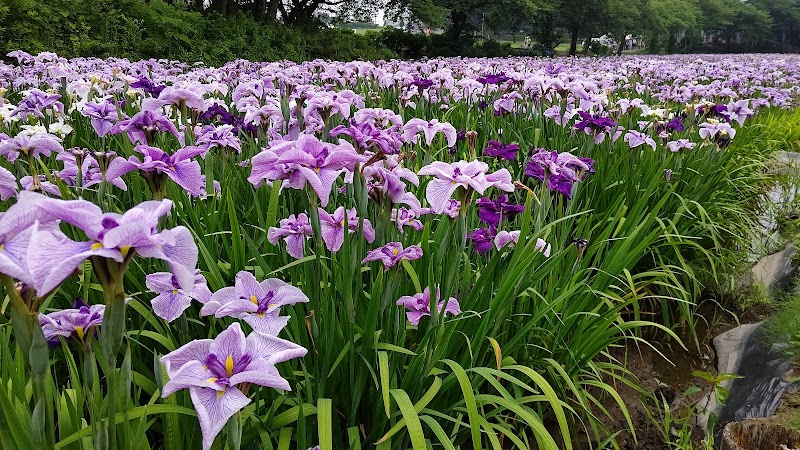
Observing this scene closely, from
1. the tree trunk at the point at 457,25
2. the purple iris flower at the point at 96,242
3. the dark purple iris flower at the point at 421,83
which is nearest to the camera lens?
the purple iris flower at the point at 96,242

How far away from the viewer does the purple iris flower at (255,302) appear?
1231 mm

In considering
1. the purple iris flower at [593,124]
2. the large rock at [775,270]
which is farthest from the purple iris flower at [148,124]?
the large rock at [775,270]

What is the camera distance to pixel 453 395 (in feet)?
6.37

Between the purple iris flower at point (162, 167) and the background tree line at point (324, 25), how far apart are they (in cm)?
856

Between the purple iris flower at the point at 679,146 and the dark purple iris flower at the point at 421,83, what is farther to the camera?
the dark purple iris flower at the point at 421,83

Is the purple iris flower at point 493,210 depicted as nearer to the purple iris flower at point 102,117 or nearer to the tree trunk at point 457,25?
the purple iris flower at point 102,117

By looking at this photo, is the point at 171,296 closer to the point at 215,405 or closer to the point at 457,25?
the point at 215,405

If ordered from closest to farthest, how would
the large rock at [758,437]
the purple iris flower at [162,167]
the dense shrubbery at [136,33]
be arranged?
the purple iris flower at [162,167], the large rock at [758,437], the dense shrubbery at [136,33]

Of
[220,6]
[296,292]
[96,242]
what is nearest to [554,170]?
[296,292]

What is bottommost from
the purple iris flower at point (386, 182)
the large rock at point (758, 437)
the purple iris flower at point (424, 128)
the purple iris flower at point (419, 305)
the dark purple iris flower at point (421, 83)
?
the large rock at point (758, 437)

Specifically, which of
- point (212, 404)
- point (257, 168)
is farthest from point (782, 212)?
point (212, 404)

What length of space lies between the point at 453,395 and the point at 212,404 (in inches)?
46.3

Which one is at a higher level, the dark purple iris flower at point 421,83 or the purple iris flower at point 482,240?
the dark purple iris flower at point 421,83

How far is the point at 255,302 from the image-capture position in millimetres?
1289
